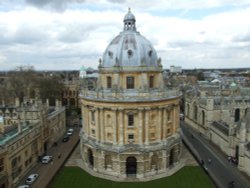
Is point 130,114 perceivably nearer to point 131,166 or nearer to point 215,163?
point 131,166

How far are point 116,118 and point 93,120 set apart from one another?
5.03 meters

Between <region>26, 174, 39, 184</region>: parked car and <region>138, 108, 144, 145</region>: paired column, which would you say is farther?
<region>138, 108, 144, 145</region>: paired column

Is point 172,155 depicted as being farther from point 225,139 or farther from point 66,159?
point 66,159

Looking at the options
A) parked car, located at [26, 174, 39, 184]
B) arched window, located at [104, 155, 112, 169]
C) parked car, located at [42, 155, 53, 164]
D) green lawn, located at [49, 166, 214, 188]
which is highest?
arched window, located at [104, 155, 112, 169]

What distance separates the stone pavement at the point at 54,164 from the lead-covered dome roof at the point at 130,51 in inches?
718

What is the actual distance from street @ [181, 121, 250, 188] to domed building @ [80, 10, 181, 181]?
254 inches

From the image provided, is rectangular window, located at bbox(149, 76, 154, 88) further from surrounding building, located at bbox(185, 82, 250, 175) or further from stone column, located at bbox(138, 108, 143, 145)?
surrounding building, located at bbox(185, 82, 250, 175)

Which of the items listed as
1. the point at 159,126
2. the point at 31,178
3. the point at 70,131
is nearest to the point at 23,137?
the point at 31,178

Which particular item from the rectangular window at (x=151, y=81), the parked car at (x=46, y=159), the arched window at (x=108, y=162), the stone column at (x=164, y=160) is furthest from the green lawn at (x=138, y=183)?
the rectangular window at (x=151, y=81)

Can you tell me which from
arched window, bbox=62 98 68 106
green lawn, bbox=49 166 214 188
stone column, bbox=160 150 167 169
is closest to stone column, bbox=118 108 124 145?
green lawn, bbox=49 166 214 188

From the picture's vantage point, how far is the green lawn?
A: 38.1m

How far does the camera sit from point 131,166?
4166cm

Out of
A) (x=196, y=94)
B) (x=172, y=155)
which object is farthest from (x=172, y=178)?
(x=196, y=94)

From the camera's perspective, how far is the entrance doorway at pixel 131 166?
41281mm
